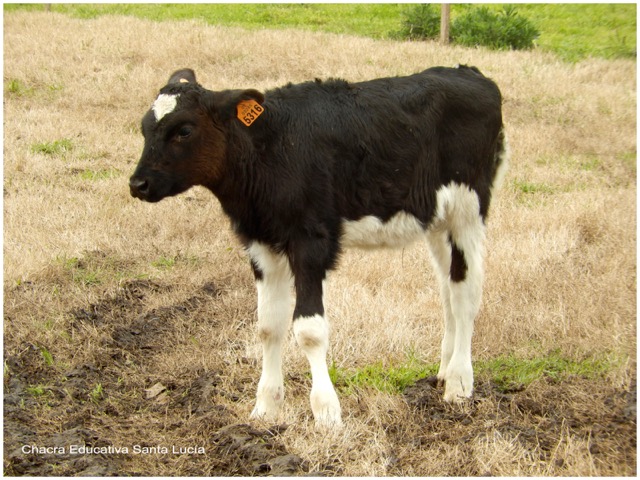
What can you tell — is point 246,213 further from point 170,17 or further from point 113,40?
point 170,17

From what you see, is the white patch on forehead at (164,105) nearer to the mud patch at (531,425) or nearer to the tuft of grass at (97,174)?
the mud patch at (531,425)

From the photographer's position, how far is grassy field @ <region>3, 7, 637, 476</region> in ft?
17.2

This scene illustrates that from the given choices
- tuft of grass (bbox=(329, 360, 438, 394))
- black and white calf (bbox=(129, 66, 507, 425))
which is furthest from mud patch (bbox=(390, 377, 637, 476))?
black and white calf (bbox=(129, 66, 507, 425))

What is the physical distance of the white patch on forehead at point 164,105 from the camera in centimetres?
543

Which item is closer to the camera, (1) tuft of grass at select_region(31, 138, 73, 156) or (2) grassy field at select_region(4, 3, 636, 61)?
(1) tuft of grass at select_region(31, 138, 73, 156)

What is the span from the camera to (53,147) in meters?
12.9

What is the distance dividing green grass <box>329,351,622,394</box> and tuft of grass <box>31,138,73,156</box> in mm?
8028

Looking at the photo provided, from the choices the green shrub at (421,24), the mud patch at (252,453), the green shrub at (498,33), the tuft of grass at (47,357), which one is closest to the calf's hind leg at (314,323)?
the mud patch at (252,453)

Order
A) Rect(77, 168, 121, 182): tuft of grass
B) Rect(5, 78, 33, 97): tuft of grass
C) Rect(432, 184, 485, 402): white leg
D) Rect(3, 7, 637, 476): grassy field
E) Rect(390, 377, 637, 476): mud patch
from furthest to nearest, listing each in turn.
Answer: Rect(5, 78, 33, 97): tuft of grass
Rect(77, 168, 121, 182): tuft of grass
Rect(432, 184, 485, 402): white leg
Rect(3, 7, 637, 476): grassy field
Rect(390, 377, 637, 476): mud patch

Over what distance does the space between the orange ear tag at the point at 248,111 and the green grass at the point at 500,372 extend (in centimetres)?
199

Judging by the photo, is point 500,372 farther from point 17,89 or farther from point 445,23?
point 445,23

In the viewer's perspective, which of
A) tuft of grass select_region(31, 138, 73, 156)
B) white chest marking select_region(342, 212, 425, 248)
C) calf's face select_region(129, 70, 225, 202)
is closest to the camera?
calf's face select_region(129, 70, 225, 202)

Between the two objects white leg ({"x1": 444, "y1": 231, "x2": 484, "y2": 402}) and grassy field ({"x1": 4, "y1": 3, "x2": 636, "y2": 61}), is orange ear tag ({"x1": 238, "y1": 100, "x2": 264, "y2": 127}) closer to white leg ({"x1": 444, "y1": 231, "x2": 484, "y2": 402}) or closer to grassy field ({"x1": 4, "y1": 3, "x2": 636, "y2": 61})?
white leg ({"x1": 444, "y1": 231, "x2": 484, "y2": 402})

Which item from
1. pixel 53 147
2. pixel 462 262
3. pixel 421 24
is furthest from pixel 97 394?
pixel 421 24
